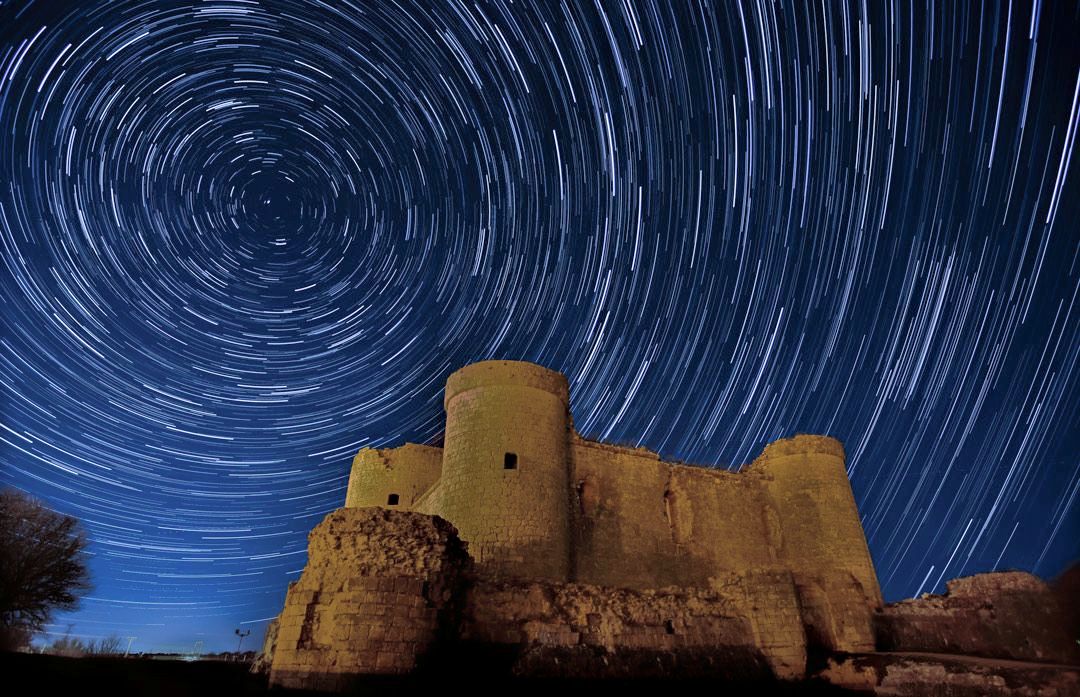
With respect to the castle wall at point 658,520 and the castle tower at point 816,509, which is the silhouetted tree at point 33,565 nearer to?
the castle wall at point 658,520

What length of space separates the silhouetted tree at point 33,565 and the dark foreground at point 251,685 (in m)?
12.7

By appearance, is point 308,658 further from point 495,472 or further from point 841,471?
point 841,471

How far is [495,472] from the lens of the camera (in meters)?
14.4

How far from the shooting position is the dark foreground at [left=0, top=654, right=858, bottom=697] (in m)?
7.95

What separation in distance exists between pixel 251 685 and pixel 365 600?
3.17 meters

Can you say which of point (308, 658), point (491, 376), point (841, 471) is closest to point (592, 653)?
point (308, 658)

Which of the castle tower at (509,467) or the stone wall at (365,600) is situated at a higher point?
the castle tower at (509,467)

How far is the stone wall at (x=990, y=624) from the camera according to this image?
14.6 meters

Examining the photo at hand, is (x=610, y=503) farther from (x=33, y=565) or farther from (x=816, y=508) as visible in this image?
(x=33, y=565)

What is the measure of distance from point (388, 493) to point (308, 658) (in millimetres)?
11917

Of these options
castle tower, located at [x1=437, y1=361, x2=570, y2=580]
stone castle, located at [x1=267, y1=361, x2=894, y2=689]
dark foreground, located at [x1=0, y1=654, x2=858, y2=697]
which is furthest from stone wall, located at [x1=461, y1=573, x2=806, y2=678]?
castle tower, located at [x1=437, y1=361, x2=570, y2=580]

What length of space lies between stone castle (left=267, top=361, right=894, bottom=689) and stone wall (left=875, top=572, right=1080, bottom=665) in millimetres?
2734

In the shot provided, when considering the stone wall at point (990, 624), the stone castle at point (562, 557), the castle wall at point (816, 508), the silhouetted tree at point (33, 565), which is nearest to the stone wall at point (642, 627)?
the stone castle at point (562, 557)

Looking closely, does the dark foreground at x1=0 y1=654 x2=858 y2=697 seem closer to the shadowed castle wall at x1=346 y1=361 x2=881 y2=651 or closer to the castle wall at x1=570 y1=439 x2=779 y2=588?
the shadowed castle wall at x1=346 y1=361 x2=881 y2=651
